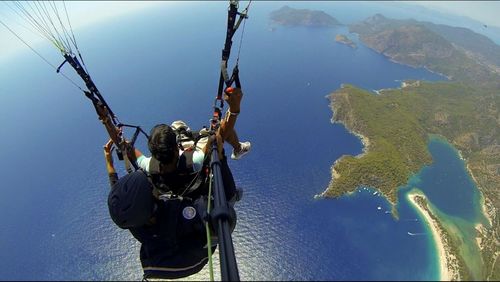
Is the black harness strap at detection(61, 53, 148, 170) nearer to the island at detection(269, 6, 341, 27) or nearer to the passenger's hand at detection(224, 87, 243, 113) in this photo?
the passenger's hand at detection(224, 87, 243, 113)

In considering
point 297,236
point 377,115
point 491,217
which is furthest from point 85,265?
point 377,115

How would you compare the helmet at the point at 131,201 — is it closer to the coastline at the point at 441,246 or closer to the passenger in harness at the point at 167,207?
the passenger in harness at the point at 167,207

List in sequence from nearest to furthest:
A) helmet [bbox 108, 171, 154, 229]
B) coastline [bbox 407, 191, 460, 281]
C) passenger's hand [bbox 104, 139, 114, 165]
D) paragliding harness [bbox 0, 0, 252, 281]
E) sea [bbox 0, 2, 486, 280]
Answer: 1. paragliding harness [bbox 0, 0, 252, 281]
2. helmet [bbox 108, 171, 154, 229]
3. passenger's hand [bbox 104, 139, 114, 165]
4. coastline [bbox 407, 191, 460, 281]
5. sea [bbox 0, 2, 486, 280]

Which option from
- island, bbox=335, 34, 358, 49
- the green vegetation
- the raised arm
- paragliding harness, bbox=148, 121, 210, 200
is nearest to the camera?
paragliding harness, bbox=148, 121, 210, 200

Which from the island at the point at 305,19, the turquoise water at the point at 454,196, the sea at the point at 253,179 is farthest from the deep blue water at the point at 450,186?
the island at the point at 305,19

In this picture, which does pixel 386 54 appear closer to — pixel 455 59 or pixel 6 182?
pixel 455 59

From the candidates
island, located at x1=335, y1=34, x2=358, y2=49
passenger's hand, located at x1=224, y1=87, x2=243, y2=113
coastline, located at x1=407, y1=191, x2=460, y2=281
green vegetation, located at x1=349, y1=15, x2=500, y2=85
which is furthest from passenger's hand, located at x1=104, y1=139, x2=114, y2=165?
island, located at x1=335, y1=34, x2=358, y2=49

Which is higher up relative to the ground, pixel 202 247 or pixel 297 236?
pixel 202 247
